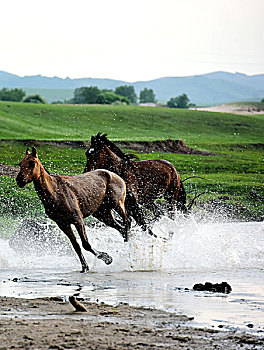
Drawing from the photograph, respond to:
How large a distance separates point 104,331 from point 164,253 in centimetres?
557

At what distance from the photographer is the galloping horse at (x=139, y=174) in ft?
40.7

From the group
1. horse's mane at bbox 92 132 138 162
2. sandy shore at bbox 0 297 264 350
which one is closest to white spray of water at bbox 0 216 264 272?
horse's mane at bbox 92 132 138 162

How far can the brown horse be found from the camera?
9836 millimetres

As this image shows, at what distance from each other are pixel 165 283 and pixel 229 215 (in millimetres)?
9768

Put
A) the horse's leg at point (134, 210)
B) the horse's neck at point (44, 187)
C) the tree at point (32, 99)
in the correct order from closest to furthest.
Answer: the horse's neck at point (44, 187) < the horse's leg at point (134, 210) < the tree at point (32, 99)

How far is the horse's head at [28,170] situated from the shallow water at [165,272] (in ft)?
4.54

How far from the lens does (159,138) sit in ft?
138

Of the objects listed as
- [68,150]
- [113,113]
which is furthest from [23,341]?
[113,113]

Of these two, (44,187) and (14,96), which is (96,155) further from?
(14,96)

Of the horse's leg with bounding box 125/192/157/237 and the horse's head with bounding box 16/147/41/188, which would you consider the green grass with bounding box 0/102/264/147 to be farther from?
the horse's head with bounding box 16/147/41/188

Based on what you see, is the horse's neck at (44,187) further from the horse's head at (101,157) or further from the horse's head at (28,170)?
the horse's head at (101,157)

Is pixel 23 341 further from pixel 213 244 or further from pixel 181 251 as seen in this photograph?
pixel 213 244

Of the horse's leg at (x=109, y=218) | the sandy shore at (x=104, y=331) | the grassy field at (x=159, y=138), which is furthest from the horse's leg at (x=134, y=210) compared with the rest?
the sandy shore at (x=104, y=331)

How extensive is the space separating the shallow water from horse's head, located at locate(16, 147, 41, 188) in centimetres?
138
